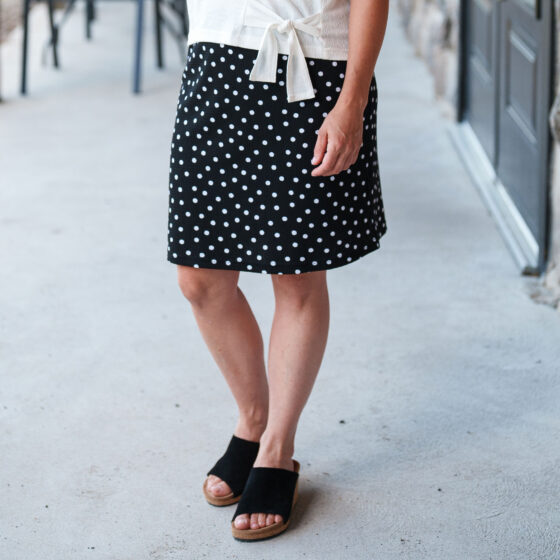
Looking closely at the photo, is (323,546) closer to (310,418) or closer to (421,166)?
(310,418)

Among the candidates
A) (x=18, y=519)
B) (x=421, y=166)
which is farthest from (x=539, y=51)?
(x=18, y=519)

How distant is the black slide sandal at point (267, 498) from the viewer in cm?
163

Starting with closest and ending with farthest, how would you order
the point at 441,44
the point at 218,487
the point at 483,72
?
1. the point at 218,487
2. the point at 483,72
3. the point at 441,44

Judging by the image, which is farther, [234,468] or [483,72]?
[483,72]

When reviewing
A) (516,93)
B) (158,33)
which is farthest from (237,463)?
(158,33)

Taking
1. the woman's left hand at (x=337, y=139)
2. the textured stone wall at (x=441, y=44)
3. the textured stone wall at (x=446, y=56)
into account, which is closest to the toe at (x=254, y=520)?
the woman's left hand at (x=337, y=139)

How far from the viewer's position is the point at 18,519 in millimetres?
1728

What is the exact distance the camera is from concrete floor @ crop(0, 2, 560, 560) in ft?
5.49

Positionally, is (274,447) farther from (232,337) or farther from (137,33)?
(137,33)

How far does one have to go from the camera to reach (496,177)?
341 centimetres

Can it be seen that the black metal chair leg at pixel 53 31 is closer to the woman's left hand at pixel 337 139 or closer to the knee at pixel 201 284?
the knee at pixel 201 284

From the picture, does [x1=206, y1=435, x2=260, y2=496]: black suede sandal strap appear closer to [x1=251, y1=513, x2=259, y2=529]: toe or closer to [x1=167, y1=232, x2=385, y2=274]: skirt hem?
[x1=251, y1=513, x2=259, y2=529]: toe

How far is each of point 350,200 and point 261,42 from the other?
294mm

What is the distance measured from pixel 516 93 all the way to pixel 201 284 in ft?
5.91
